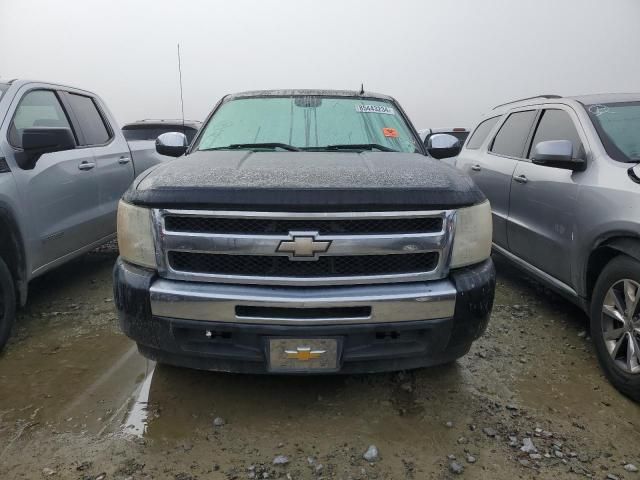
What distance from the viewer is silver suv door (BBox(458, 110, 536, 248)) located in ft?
14.1

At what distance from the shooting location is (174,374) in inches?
113

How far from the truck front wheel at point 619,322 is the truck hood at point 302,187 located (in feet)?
3.43

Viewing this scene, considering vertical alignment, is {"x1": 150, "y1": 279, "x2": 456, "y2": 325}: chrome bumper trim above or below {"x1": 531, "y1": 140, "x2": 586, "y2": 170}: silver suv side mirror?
below

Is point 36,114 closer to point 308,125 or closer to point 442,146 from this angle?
point 308,125

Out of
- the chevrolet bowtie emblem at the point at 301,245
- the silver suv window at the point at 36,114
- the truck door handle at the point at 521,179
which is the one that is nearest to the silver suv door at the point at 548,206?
the truck door handle at the point at 521,179

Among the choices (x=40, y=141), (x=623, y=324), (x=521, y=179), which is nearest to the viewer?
(x=623, y=324)

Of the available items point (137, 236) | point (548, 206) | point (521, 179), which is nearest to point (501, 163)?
point (521, 179)

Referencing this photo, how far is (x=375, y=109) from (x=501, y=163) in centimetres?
152

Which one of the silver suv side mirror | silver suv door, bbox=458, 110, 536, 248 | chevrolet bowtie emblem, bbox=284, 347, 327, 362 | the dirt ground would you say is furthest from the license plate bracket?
silver suv door, bbox=458, 110, 536, 248

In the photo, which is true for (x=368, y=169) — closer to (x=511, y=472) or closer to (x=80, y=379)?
(x=511, y=472)

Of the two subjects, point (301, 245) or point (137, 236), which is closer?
point (301, 245)

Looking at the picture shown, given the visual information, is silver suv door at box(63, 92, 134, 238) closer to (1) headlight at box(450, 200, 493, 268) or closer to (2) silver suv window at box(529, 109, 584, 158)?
(1) headlight at box(450, 200, 493, 268)

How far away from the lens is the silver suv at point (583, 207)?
2.70 m

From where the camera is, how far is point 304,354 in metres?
2.17
